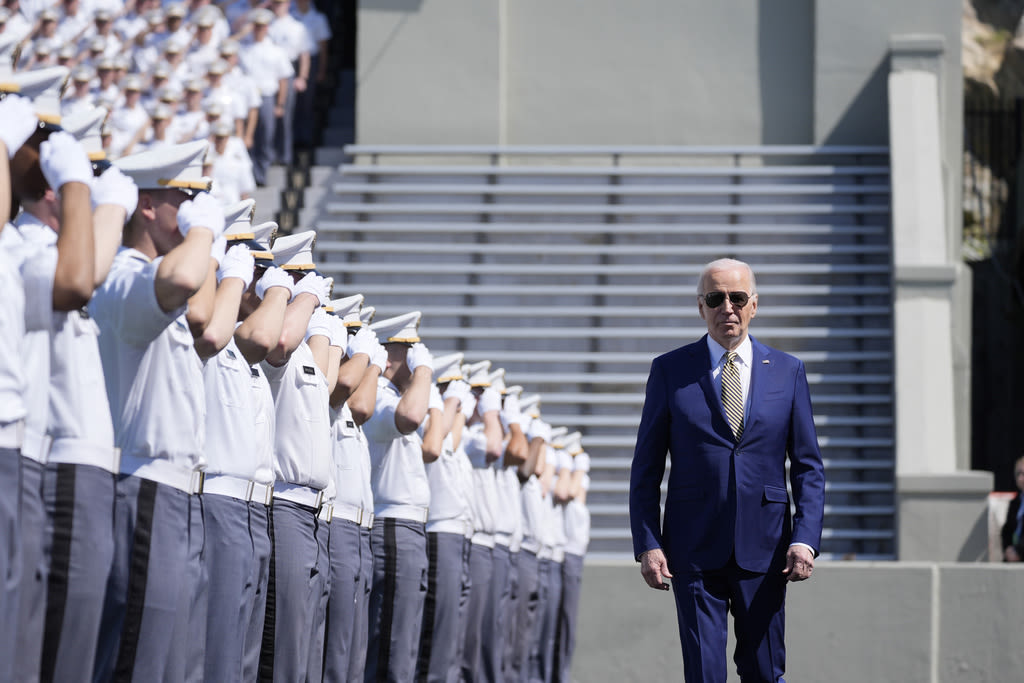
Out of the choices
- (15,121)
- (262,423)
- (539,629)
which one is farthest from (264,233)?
(539,629)

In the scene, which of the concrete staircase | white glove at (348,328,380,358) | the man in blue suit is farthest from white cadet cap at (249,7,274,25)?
the man in blue suit

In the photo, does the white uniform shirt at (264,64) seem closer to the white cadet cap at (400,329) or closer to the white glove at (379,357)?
the white cadet cap at (400,329)

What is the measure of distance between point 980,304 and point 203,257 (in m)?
20.9

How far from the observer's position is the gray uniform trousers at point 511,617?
38.0ft

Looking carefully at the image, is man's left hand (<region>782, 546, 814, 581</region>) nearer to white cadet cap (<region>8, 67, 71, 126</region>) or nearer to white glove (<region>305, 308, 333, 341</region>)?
white glove (<region>305, 308, 333, 341</region>)

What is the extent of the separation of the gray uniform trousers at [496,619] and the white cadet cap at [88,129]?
5929 millimetres

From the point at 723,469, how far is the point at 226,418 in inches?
69.1

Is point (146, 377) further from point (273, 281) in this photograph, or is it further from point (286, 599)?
point (286, 599)

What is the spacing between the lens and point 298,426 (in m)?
6.83

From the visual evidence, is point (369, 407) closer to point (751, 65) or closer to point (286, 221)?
point (286, 221)

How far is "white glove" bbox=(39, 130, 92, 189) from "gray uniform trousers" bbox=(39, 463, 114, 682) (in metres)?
0.76

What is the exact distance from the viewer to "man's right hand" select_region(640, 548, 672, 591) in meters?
5.89

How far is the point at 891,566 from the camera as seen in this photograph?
481 inches

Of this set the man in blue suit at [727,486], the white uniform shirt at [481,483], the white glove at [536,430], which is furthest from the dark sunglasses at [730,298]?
the white glove at [536,430]
